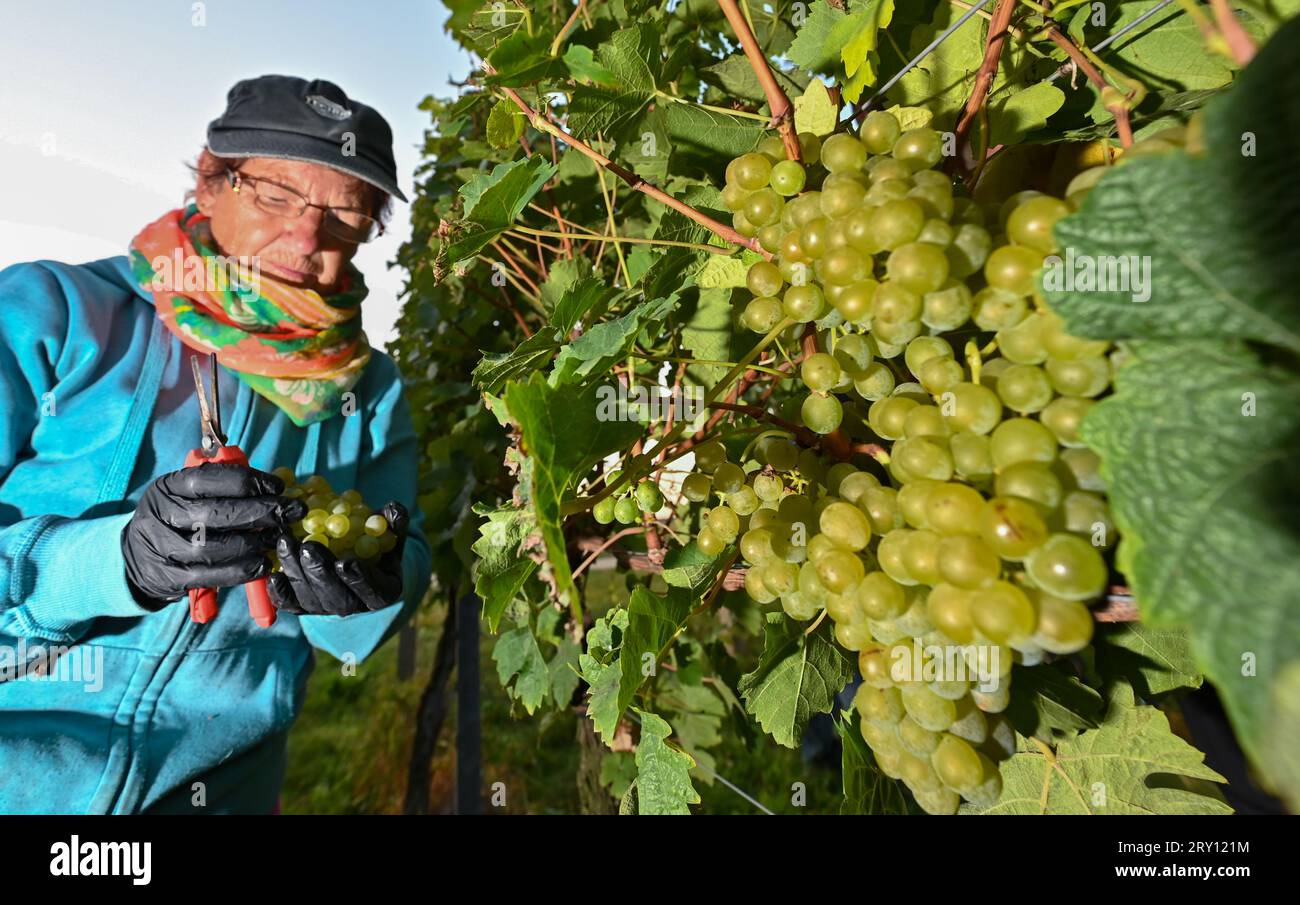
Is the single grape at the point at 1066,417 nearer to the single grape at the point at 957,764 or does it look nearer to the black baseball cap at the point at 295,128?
the single grape at the point at 957,764

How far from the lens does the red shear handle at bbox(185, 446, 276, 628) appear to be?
1.29 meters

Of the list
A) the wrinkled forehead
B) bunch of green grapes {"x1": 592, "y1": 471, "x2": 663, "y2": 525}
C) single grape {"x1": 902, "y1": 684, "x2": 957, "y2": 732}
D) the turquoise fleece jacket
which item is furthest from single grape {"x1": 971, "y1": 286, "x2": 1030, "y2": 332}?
the wrinkled forehead

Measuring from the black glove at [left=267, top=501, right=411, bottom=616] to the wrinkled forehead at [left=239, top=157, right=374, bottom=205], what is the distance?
2.93ft

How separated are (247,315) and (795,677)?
5.13ft

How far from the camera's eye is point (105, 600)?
51.0 inches

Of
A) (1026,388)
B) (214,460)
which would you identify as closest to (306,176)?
(214,460)

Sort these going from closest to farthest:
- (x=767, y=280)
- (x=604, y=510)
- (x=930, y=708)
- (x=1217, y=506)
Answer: (x=1217, y=506) < (x=930, y=708) < (x=767, y=280) < (x=604, y=510)

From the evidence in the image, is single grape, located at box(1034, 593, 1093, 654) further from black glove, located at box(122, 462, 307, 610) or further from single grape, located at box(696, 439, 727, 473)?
black glove, located at box(122, 462, 307, 610)

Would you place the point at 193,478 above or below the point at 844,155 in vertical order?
below

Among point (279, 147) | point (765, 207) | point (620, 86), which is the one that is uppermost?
point (279, 147)

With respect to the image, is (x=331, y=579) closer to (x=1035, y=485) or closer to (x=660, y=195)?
(x=660, y=195)

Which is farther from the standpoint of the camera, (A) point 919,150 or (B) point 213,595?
(B) point 213,595
